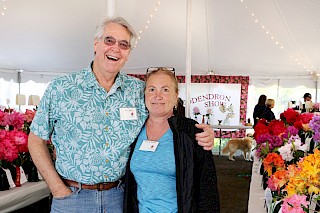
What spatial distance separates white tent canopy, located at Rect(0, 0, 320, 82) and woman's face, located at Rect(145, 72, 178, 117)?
515cm

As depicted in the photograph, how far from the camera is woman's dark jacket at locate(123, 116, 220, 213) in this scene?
1.49 metres

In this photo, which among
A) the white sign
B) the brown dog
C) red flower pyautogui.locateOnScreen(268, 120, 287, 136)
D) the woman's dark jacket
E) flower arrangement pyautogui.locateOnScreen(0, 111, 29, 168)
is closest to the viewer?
the woman's dark jacket

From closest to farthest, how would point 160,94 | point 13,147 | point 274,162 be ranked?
1. point 160,94
2. point 274,162
3. point 13,147

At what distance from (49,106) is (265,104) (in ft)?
19.4

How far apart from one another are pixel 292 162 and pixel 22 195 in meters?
1.84

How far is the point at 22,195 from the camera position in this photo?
2.48 metres

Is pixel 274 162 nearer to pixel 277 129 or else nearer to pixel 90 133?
pixel 277 129

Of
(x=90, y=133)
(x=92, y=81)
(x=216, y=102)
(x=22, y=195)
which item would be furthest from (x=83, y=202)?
(x=216, y=102)

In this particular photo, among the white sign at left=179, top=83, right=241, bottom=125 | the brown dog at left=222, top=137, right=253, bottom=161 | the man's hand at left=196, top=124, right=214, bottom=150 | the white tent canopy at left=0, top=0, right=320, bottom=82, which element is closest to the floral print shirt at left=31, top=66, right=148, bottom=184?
the man's hand at left=196, top=124, right=214, bottom=150

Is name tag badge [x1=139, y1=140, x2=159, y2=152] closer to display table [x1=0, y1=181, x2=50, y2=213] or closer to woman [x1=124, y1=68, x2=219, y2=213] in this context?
woman [x1=124, y1=68, x2=219, y2=213]

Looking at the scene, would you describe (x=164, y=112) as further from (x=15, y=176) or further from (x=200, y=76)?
(x=200, y=76)

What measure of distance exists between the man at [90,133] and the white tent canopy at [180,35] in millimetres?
5287

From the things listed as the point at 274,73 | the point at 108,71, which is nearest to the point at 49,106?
the point at 108,71

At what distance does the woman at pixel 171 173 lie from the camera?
1501mm
